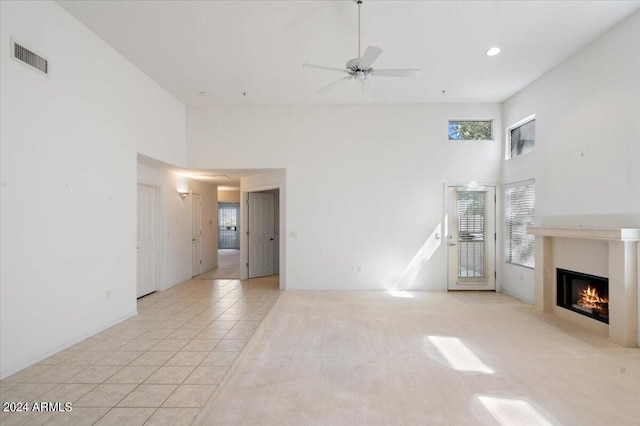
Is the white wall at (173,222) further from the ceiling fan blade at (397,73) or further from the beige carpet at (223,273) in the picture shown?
the ceiling fan blade at (397,73)

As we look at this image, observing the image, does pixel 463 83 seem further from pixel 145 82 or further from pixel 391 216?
pixel 145 82

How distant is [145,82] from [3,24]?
216 centimetres

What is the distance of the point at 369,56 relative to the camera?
2994 mm

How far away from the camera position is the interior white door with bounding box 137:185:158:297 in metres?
5.57

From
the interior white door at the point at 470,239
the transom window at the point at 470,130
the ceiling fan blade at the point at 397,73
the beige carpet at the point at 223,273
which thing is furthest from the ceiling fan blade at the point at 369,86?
the beige carpet at the point at 223,273

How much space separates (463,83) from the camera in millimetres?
5199

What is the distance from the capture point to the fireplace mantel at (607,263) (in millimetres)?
3373

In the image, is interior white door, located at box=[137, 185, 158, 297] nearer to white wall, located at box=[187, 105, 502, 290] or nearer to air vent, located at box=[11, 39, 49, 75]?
white wall, located at box=[187, 105, 502, 290]

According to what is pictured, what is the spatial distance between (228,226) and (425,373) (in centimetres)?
1255

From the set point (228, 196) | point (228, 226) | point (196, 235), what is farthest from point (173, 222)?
point (228, 226)

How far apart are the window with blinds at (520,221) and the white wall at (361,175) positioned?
0.62 metres

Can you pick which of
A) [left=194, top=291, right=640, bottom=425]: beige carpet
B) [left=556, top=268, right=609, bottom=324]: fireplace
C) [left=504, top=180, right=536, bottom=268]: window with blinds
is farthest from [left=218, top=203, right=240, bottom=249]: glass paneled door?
[left=556, top=268, right=609, bottom=324]: fireplace

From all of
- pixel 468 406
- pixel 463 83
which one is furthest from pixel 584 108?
pixel 468 406

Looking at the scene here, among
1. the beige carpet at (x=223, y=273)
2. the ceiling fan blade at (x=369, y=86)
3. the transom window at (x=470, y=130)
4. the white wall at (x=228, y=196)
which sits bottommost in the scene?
the beige carpet at (x=223, y=273)
